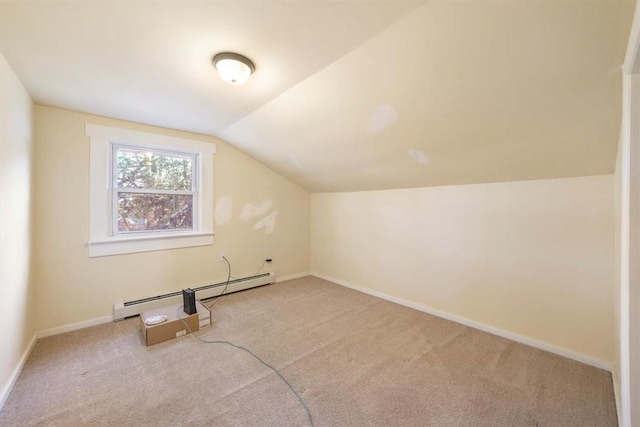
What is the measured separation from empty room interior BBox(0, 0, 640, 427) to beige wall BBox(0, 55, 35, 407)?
0.10ft

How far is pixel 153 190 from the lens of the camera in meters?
3.18

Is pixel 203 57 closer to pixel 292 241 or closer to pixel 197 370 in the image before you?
pixel 197 370

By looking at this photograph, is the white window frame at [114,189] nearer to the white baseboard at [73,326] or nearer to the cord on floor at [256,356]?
the white baseboard at [73,326]

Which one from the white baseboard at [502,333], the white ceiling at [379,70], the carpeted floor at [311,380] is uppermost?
the white ceiling at [379,70]

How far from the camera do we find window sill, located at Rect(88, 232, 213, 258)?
110 inches

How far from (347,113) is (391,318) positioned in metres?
2.16

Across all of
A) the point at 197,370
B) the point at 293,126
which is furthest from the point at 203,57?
Result: the point at 197,370

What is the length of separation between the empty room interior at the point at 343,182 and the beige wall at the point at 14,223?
3cm

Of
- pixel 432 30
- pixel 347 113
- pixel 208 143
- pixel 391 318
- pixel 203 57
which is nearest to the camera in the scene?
pixel 432 30

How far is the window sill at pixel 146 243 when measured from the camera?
9.16 ft

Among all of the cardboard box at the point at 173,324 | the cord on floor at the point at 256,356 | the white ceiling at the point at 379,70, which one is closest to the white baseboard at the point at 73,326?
the cardboard box at the point at 173,324

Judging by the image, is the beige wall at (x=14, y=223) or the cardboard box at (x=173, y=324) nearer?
the beige wall at (x=14, y=223)

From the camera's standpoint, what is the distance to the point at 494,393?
1757 millimetres

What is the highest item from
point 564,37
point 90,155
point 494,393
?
point 564,37
